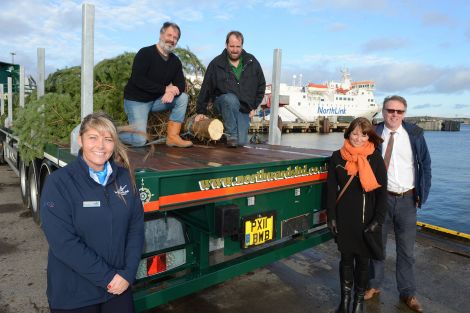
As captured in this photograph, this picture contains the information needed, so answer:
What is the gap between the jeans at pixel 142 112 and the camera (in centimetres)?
376

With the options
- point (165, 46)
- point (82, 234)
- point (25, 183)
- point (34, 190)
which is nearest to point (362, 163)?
point (82, 234)

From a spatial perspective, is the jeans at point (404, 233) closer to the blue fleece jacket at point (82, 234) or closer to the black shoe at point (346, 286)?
the black shoe at point (346, 286)

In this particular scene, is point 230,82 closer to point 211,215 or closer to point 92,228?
point 211,215

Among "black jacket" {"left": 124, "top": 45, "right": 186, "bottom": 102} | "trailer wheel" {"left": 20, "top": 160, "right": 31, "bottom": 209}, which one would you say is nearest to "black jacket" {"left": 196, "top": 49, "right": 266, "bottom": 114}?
"black jacket" {"left": 124, "top": 45, "right": 186, "bottom": 102}

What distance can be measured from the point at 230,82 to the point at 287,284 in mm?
2430

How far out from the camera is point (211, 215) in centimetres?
270

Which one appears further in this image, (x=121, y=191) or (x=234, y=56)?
(x=234, y=56)

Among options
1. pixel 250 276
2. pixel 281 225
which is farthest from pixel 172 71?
pixel 250 276

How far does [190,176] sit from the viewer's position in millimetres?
2445

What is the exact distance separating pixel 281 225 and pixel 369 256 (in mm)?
774

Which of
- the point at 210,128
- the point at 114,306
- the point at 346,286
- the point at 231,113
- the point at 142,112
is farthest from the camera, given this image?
the point at 231,113

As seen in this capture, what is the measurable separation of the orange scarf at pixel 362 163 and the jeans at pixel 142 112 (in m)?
1.94

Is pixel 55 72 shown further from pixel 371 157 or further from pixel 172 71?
pixel 371 157

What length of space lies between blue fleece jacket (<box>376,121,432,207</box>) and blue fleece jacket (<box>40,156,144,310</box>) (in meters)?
2.68
